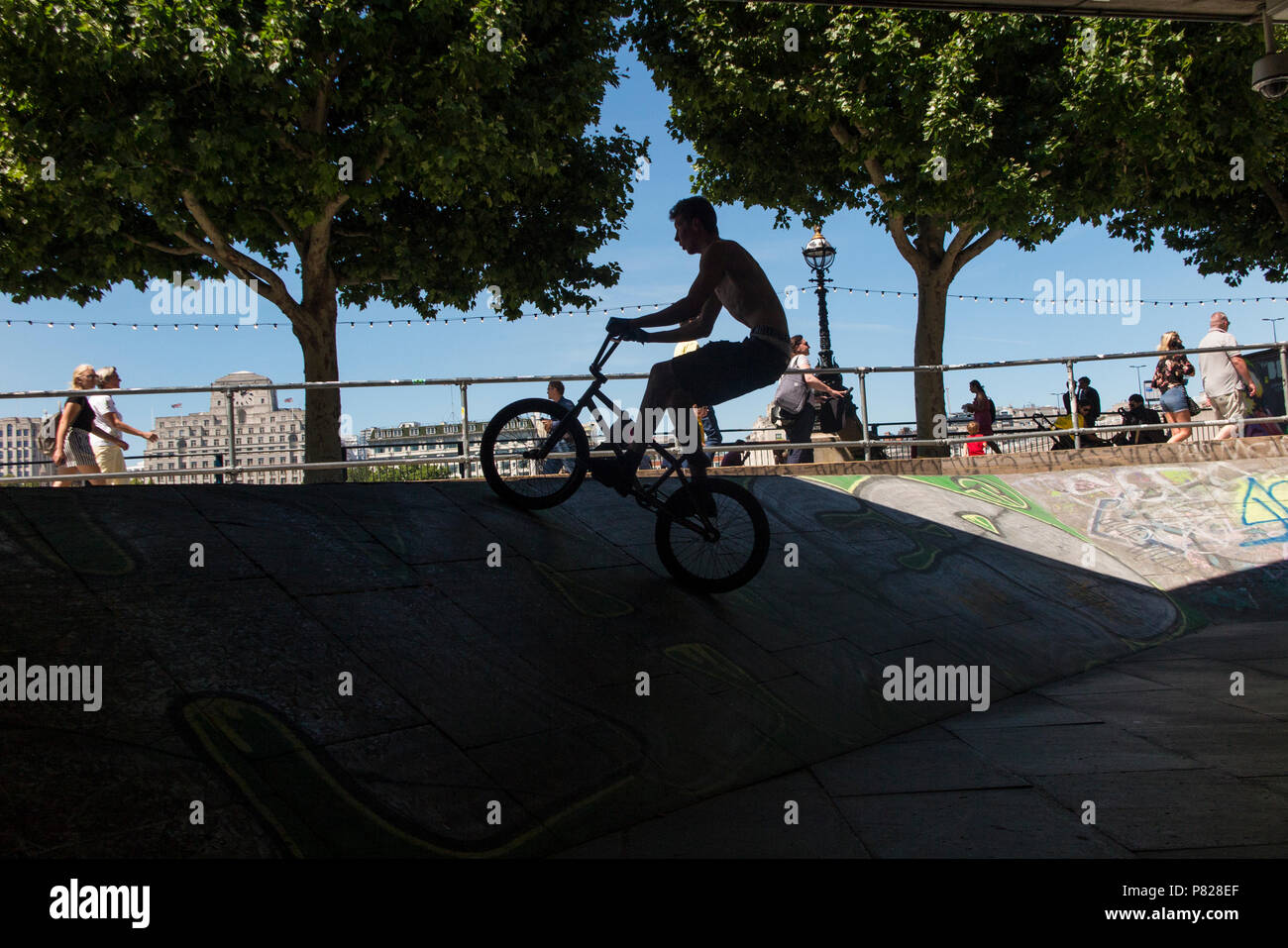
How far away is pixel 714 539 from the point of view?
625 cm

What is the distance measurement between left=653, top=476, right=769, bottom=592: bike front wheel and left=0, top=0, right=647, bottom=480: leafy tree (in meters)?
7.73

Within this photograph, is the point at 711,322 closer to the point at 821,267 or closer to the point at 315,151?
the point at 315,151

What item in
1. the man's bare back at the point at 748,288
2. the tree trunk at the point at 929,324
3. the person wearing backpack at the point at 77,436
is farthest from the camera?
the tree trunk at the point at 929,324

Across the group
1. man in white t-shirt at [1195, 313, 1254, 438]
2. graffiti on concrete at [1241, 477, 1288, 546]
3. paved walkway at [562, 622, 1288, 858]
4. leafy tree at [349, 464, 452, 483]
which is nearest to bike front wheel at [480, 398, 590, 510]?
paved walkway at [562, 622, 1288, 858]

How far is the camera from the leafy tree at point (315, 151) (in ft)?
42.2

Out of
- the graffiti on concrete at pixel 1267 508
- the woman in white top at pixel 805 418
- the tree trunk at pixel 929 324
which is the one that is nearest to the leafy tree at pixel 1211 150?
the tree trunk at pixel 929 324

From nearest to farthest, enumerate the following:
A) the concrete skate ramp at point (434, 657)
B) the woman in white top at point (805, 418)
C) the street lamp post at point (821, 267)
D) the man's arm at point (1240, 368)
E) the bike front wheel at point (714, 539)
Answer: the concrete skate ramp at point (434, 657), the bike front wheel at point (714, 539), the woman in white top at point (805, 418), the man's arm at point (1240, 368), the street lamp post at point (821, 267)

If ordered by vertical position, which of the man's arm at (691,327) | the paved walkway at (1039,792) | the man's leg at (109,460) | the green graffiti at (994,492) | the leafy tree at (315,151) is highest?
the leafy tree at (315,151)

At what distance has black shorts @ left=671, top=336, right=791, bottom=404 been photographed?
5883mm

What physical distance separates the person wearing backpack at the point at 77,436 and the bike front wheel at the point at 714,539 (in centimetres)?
739

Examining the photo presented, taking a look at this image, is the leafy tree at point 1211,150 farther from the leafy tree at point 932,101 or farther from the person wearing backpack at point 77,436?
the person wearing backpack at point 77,436

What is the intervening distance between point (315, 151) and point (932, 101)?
33.3 feet

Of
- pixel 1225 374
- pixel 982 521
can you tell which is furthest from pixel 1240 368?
pixel 982 521

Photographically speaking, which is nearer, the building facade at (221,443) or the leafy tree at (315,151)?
the building facade at (221,443)
